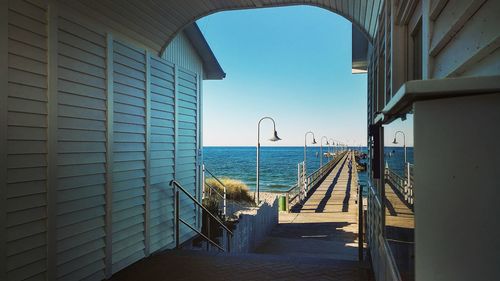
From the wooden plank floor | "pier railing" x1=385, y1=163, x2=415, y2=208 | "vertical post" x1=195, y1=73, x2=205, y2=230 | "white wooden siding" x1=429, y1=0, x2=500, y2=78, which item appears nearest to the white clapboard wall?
"vertical post" x1=195, y1=73, x2=205, y2=230

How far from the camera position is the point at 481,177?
116 cm

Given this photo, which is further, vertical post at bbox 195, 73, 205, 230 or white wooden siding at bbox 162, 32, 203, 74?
vertical post at bbox 195, 73, 205, 230

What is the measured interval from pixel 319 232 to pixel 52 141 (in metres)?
9.45

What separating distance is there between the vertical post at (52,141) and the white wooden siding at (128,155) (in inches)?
41.8

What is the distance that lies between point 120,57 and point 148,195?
194 cm

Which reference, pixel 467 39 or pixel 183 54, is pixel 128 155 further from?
pixel 467 39

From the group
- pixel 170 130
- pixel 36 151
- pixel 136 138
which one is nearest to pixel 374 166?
pixel 36 151

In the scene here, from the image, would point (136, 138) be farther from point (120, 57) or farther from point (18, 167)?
point (18, 167)

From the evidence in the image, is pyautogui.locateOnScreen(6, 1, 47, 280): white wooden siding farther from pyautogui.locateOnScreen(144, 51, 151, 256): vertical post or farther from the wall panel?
pyautogui.locateOnScreen(144, 51, 151, 256): vertical post

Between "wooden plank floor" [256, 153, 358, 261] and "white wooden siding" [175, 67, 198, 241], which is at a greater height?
"white wooden siding" [175, 67, 198, 241]

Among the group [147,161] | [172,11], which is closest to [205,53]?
[172,11]

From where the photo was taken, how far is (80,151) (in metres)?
4.38

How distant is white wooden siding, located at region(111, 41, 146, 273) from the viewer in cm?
507

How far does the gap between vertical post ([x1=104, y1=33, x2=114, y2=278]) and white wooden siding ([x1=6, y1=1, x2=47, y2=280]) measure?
1013 mm
